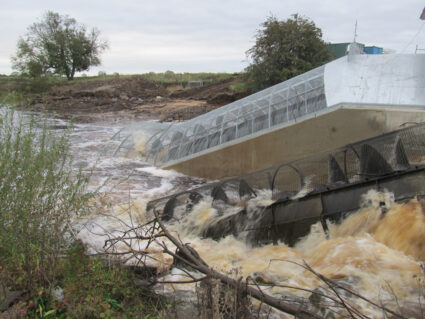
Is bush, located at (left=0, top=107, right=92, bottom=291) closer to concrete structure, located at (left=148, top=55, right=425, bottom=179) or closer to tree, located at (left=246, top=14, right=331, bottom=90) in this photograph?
concrete structure, located at (left=148, top=55, right=425, bottom=179)

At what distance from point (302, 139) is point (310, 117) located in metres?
0.70

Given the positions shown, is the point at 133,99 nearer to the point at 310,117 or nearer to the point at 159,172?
the point at 159,172

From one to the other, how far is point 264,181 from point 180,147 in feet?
20.9

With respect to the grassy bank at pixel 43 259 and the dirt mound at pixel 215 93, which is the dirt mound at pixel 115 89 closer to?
the dirt mound at pixel 215 93

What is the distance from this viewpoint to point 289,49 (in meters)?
28.2

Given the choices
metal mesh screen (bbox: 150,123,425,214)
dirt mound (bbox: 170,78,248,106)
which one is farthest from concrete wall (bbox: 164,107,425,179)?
dirt mound (bbox: 170,78,248,106)

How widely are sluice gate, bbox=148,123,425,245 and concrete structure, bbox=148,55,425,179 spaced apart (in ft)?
8.13

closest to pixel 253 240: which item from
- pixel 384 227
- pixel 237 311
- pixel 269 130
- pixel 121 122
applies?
pixel 384 227

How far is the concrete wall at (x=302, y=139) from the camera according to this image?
36.1 ft

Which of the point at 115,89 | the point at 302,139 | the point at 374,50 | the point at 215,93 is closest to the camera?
the point at 302,139

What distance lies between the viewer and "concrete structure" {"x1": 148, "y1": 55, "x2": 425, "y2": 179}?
36.6 ft

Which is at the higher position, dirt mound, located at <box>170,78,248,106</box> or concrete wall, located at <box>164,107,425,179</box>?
dirt mound, located at <box>170,78,248,106</box>

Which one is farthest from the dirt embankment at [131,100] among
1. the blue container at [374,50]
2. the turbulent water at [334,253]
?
the turbulent water at [334,253]

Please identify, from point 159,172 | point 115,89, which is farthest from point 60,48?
point 159,172
